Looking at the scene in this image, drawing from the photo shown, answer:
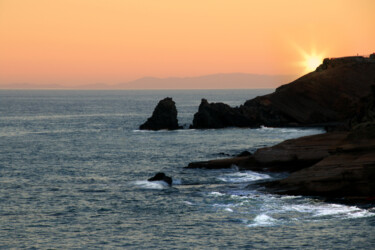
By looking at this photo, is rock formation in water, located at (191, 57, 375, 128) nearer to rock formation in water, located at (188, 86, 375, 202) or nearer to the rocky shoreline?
the rocky shoreline

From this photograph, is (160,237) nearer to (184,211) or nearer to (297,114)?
(184,211)

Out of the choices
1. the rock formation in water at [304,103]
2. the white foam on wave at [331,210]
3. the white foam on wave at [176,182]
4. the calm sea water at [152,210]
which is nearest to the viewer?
the calm sea water at [152,210]

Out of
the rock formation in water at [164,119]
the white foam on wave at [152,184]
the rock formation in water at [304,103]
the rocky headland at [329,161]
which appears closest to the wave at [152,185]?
the white foam on wave at [152,184]

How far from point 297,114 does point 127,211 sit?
10159 centimetres

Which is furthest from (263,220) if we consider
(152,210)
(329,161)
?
(329,161)

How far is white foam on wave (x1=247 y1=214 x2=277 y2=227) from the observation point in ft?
148

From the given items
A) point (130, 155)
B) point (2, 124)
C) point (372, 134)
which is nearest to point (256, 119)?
point (130, 155)

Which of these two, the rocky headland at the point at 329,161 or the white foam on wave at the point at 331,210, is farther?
the rocky headland at the point at 329,161

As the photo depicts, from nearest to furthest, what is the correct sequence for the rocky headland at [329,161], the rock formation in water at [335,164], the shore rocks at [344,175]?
the shore rocks at [344,175] < the rock formation in water at [335,164] < the rocky headland at [329,161]

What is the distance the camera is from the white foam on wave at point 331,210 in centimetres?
4616

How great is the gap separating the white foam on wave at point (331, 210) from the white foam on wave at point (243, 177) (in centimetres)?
1403

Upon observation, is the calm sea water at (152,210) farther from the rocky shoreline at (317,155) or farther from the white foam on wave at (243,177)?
the rocky shoreline at (317,155)

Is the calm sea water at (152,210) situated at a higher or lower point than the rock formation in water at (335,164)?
lower

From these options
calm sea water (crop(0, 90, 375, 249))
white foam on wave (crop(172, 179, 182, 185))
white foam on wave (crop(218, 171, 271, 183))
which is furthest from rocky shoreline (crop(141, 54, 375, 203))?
white foam on wave (crop(172, 179, 182, 185))
